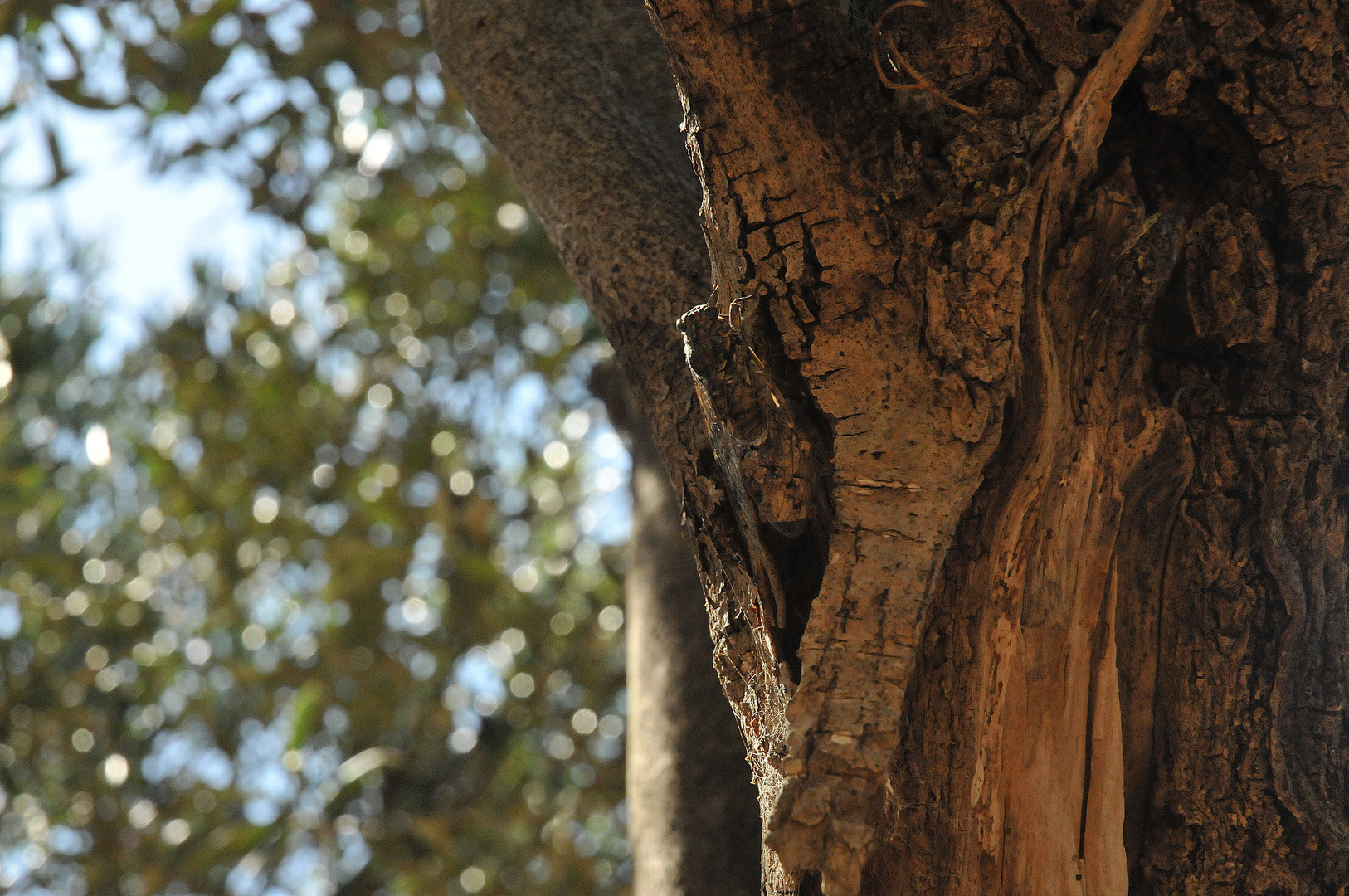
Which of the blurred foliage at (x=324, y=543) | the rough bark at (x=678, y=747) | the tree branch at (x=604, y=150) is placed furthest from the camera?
the blurred foliage at (x=324, y=543)

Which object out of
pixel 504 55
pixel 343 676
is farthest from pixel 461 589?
pixel 504 55

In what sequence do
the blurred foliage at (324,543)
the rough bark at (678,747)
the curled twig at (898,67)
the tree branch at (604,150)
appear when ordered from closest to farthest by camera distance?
the curled twig at (898,67) < the tree branch at (604,150) < the rough bark at (678,747) < the blurred foliage at (324,543)

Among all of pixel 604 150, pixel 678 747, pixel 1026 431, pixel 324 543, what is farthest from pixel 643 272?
pixel 324 543

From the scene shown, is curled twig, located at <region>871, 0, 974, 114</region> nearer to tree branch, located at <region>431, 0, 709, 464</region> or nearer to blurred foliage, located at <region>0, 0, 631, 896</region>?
tree branch, located at <region>431, 0, 709, 464</region>

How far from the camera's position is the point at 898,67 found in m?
0.72

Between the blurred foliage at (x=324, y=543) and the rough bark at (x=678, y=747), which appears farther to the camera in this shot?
the blurred foliage at (x=324, y=543)

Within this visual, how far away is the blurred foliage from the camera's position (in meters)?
2.09

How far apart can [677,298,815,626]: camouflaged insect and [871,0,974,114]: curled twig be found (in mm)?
176

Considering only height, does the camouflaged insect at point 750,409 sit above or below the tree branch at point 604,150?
→ below

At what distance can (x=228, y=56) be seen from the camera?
1.88m

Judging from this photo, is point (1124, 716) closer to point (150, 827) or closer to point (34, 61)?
point (34, 61)

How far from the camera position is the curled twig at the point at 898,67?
2.31ft

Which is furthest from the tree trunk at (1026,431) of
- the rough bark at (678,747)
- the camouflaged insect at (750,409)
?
the rough bark at (678,747)

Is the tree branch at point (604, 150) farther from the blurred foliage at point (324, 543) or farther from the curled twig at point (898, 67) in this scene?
the blurred foliage at point (324, 543)
